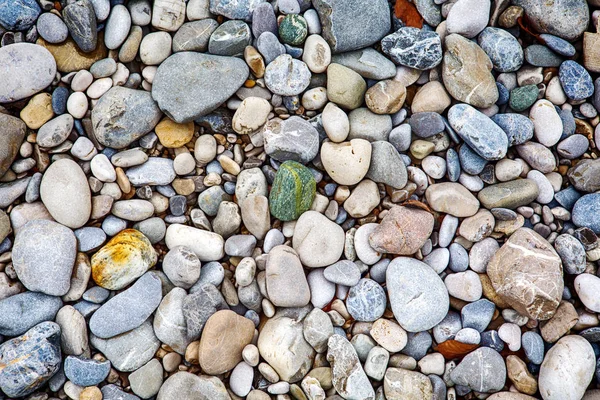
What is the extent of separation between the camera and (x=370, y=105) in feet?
7.04

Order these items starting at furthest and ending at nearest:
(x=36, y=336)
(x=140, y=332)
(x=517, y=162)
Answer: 1. (x=517, y=162)
2. (x=140, y=332)
3. (x=36, y=336)

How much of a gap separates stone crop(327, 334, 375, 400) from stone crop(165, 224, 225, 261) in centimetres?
63

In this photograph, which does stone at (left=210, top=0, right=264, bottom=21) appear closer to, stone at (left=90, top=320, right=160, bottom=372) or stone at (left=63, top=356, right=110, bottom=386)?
stone at (left=90, top=320, right=160, bottom=372)

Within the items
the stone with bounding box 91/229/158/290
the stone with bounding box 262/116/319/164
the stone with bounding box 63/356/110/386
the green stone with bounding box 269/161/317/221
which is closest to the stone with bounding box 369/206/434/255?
the green stone with bounding box 269/161/317/221

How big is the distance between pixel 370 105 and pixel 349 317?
37.5 inches

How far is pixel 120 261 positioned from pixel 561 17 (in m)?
2.21

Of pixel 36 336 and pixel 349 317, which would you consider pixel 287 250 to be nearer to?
pixel 349 317

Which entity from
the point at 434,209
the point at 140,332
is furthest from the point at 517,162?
the point at 140,332

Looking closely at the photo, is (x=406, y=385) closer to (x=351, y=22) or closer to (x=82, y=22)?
(x=351, y=22)

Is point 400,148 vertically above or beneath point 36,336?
above

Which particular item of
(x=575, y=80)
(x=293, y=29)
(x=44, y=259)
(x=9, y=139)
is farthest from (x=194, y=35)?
(x=575, y=80)

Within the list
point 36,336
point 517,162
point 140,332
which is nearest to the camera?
point 36,336

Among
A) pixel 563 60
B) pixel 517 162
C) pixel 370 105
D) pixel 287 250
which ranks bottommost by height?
pixel 287 250

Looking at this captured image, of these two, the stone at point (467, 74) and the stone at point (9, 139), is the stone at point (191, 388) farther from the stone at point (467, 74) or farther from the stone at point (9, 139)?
the stone at point (467, 74)
